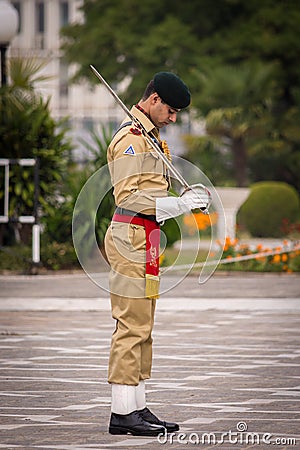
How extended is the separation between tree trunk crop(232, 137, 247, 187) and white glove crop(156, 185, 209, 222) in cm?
3438

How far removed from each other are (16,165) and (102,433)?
A: 552 inches

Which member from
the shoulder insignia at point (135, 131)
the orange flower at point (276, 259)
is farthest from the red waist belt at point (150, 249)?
the orange flower at point (276, 259)

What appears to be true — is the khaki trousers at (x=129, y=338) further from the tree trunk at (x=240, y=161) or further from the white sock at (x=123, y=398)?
the tree trunk at (x=240, y=161)

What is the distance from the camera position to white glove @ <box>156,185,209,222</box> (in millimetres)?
7281

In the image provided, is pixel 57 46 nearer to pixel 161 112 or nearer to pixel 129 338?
pixel 161 112

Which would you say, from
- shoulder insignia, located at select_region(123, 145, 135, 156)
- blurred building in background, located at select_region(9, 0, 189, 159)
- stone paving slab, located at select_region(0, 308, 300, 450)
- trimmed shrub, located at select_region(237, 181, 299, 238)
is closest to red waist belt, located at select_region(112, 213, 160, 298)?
shoulder insignia, located at select_region(123, 145, 135, 156)

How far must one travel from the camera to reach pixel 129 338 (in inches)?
291

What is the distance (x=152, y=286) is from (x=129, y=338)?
31 cm

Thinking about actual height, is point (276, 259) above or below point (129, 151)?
below

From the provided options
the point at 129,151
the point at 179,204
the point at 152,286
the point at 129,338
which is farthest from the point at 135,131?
the point at 129,338

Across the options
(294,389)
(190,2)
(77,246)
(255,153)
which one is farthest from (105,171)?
(190,2)

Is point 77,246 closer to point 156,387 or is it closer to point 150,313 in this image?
point 150,313

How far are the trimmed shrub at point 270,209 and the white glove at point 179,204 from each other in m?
23.5

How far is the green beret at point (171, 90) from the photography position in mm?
7461
